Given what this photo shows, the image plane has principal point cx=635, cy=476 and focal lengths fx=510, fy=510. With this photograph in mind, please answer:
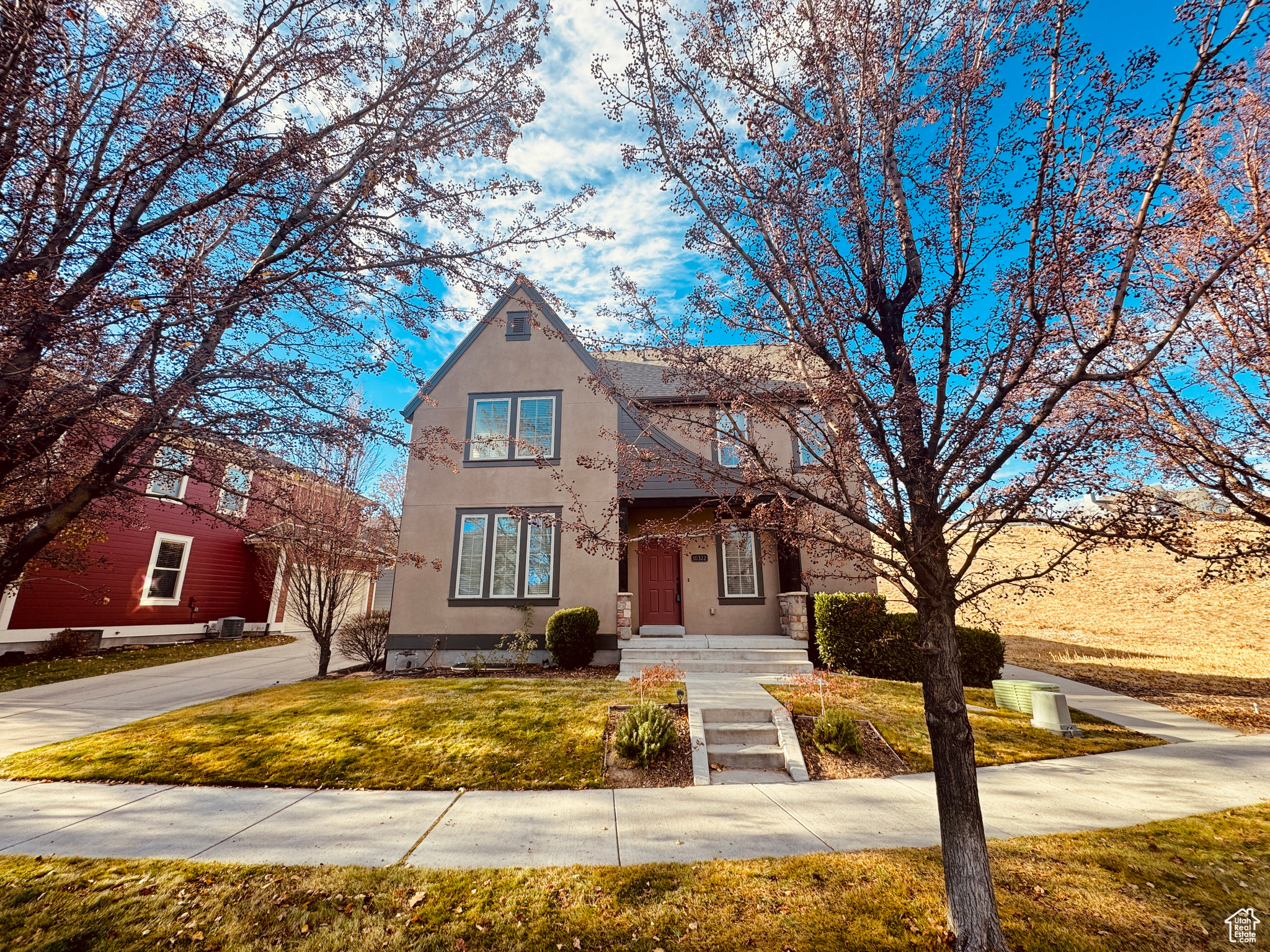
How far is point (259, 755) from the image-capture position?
6051mm

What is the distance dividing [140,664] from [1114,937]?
18.4m

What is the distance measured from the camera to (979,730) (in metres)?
7.08

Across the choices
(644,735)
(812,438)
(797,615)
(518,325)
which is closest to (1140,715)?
(797,615)

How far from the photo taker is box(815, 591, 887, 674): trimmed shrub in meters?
10.4

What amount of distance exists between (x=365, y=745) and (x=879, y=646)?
30.1 feet

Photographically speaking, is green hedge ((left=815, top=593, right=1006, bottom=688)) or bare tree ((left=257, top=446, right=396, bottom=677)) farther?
green hedge ((left=815, top=593, right=1006, bottom=688))

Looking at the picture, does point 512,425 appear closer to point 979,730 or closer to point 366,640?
point 366,640

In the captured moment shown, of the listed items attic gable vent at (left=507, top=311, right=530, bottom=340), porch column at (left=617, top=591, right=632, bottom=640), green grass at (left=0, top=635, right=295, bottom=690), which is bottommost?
green grass at (left=0, top=635, right=295, bottom=690)

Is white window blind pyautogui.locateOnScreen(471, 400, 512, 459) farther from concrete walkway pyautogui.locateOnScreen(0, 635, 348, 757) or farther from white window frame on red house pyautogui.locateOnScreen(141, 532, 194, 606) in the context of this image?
white window frame on red house pyautogui.locateOnScreen(141, 532, 194, 606)

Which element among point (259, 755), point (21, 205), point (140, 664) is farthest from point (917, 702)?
point (140, 664)

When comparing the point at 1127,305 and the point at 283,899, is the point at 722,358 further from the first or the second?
the point at 1127,305

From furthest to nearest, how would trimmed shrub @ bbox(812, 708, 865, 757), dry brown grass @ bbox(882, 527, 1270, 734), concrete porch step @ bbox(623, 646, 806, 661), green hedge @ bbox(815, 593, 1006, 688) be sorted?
green hedge @ bbox(815, 593, 1006, 688), concrete porch step @ bbox(623, 646, 806, 661), dry brown grass @ bbox(882, 527, 1270, 734), trimmed shrub @ bbox(812, 708, 865, 757)

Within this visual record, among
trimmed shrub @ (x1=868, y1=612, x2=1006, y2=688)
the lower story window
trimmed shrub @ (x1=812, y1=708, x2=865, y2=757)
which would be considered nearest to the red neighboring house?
the lower story window

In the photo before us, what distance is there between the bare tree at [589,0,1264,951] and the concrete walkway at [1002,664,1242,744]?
7210 millimetres
